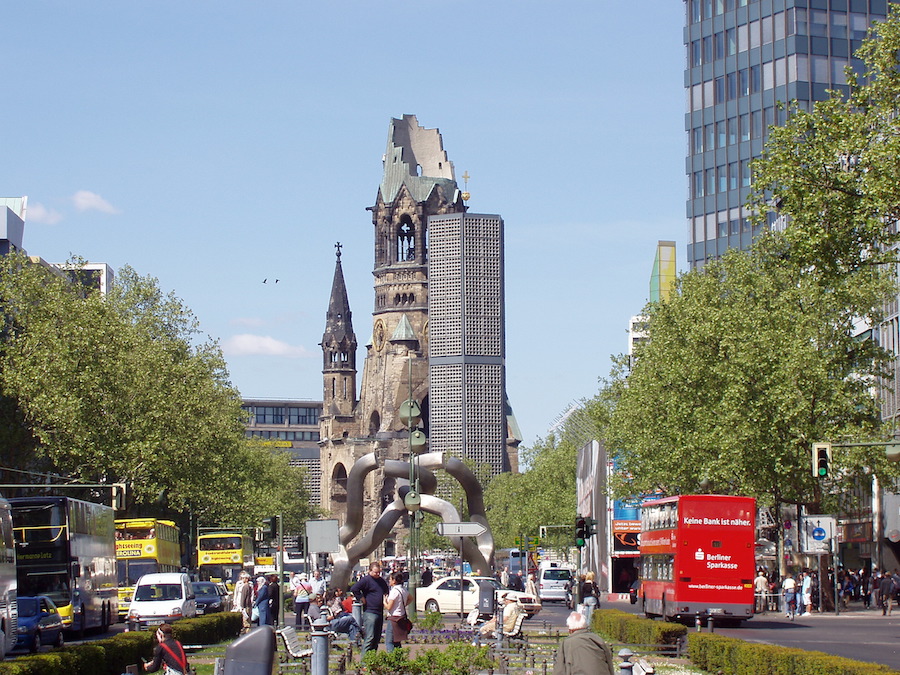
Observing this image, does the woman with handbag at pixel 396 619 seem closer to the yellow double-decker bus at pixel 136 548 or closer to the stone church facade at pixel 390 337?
the yellow double-decker bus at pixel 136 548

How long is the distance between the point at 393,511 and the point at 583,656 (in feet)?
154

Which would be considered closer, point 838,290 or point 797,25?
point 838,290

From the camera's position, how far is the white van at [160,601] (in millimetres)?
45656

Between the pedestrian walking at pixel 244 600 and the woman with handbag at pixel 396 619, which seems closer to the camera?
the woman with handbag at pixel 396 619

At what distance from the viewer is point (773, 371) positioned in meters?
55.8

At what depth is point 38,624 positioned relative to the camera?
3562 cm

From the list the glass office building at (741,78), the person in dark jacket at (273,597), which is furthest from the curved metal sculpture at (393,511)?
the glass office building at (741,78)

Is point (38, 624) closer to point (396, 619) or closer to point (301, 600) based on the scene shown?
point (396, 619)

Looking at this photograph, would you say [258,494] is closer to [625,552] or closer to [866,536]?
[625,552]

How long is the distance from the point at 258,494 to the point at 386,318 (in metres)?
86.9

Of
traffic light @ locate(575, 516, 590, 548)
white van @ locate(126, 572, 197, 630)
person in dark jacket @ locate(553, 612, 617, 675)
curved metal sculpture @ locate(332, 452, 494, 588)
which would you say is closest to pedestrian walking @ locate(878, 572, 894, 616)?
curved metal sculpture @ locate(332, 452, 494, 588)

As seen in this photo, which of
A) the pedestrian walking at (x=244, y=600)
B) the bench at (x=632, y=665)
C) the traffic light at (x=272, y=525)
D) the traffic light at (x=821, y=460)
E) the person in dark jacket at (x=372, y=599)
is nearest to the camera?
the bench at (x=632, y=665)

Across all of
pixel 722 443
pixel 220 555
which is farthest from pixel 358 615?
pixel 220 555

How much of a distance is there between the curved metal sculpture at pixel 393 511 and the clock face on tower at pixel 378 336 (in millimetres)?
125567
